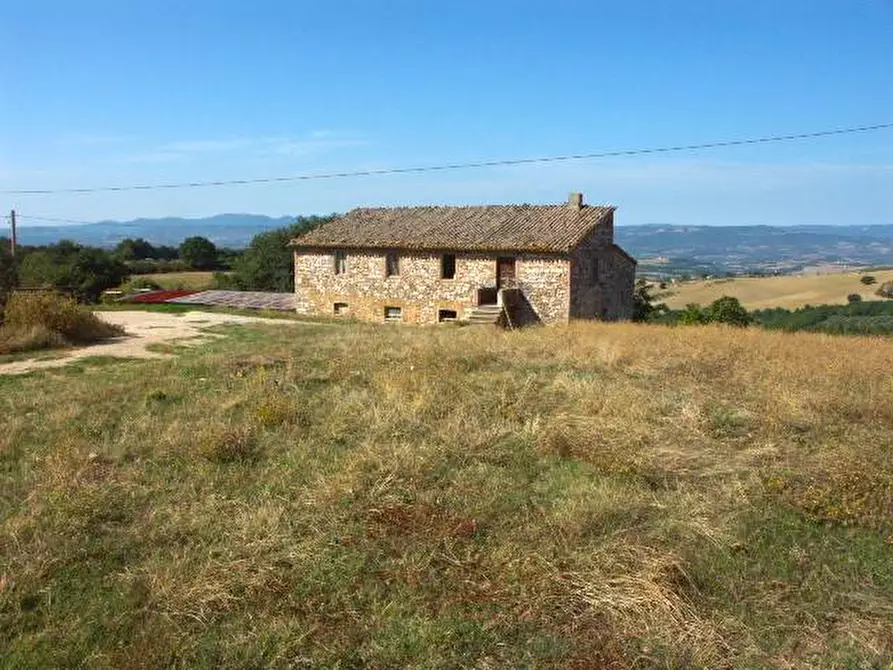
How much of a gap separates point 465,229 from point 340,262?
584cm

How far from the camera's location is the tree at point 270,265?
44188 millimetres

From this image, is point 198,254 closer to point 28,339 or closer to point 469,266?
point 469,266

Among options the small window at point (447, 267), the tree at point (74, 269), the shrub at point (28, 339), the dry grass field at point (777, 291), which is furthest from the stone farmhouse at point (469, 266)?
the dry grass field at point (777, 291)

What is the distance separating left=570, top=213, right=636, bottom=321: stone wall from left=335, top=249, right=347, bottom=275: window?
33.0ft

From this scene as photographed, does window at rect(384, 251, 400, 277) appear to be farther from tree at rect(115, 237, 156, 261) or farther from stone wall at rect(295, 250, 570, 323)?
tree at rect(115, 237, 156, 261)

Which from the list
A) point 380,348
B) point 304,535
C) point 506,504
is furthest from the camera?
point 380,348

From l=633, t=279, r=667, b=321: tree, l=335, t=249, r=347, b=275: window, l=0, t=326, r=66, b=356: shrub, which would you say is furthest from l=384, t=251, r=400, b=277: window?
l=0, t=326, r=66, b=356: shrub

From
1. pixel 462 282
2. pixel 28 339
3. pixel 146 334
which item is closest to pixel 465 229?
pixel 462 282

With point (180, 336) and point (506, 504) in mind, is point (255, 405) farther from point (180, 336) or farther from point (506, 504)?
point (180, 336)

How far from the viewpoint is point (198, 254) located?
207ft

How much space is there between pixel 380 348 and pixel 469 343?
7.07 ft

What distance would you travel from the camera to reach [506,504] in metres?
6.34

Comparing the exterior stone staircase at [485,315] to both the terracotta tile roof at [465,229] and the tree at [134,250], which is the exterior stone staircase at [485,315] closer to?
the terracotta tile roof at [465,229]

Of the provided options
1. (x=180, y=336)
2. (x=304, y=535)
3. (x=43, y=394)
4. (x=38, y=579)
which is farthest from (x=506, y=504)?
(x=180, y=336)
